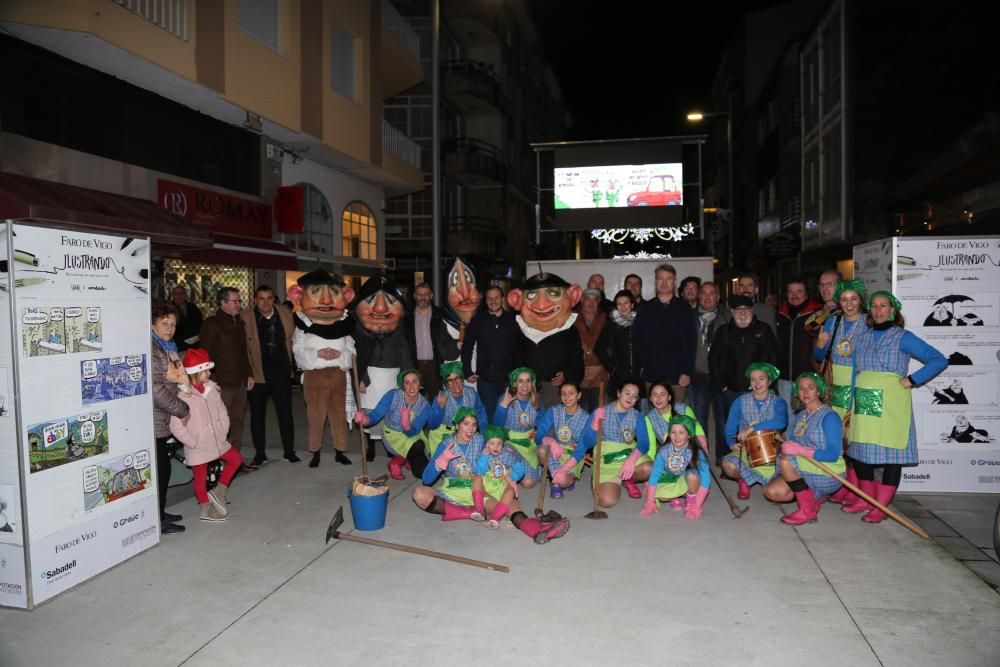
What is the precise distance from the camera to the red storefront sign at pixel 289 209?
11.8 meters

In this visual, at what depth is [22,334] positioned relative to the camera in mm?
3598

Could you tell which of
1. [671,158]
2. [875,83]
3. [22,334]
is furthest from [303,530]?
[875,83]

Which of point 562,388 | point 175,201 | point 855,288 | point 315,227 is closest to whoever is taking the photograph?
point 855,288

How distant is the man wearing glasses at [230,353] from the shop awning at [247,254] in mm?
2440

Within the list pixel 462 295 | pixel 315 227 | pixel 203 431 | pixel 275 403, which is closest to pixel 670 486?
pixel 462 295

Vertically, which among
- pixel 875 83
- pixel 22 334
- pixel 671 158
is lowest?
pixel 22 334

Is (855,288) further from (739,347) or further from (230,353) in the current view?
(230,353)

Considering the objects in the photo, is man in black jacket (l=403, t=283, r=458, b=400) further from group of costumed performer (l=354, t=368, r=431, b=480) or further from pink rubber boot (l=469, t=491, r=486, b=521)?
pink rubber boot (l=469, t=491, r=486, b=521)

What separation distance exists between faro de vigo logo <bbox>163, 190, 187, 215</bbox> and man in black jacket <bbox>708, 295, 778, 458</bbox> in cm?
759

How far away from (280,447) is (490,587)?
14.8ft

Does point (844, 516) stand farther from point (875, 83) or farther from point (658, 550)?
point (875, 83)

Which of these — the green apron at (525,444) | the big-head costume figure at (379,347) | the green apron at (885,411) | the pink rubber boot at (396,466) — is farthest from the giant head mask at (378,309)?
the green apron at (885,411)

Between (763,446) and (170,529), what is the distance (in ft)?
14.6

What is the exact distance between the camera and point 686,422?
528cm
